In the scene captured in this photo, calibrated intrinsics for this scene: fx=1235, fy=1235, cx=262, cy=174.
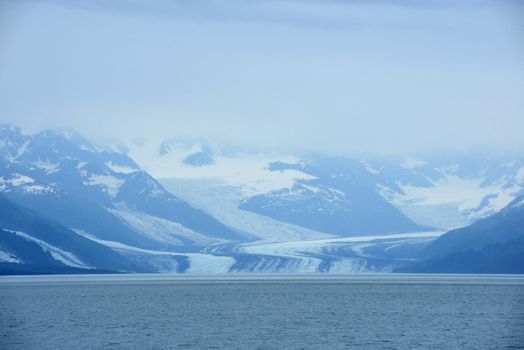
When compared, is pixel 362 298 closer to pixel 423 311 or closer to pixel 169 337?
pixel 423 311

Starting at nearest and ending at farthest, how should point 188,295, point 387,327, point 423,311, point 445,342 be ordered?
point 445,342 → point 387,327 → point 423,311 → point 188,295

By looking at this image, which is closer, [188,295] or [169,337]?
[169,337]

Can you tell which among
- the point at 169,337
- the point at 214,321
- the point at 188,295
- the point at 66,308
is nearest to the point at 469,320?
the point at 214,321

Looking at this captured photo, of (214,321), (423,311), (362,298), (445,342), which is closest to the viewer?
(445,342)

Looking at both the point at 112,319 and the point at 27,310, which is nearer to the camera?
the point at 112,319

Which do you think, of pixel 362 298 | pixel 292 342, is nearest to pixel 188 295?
pixel 362 298

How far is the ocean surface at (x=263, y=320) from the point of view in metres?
100

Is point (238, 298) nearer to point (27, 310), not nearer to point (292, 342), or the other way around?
point (27, 310)

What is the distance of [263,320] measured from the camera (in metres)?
125

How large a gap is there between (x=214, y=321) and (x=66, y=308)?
2609 centimetres

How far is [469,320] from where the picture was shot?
400ft

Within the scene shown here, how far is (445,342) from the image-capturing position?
326 ft

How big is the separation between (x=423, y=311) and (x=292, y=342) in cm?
3935

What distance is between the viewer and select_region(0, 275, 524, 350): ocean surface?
100 meters
